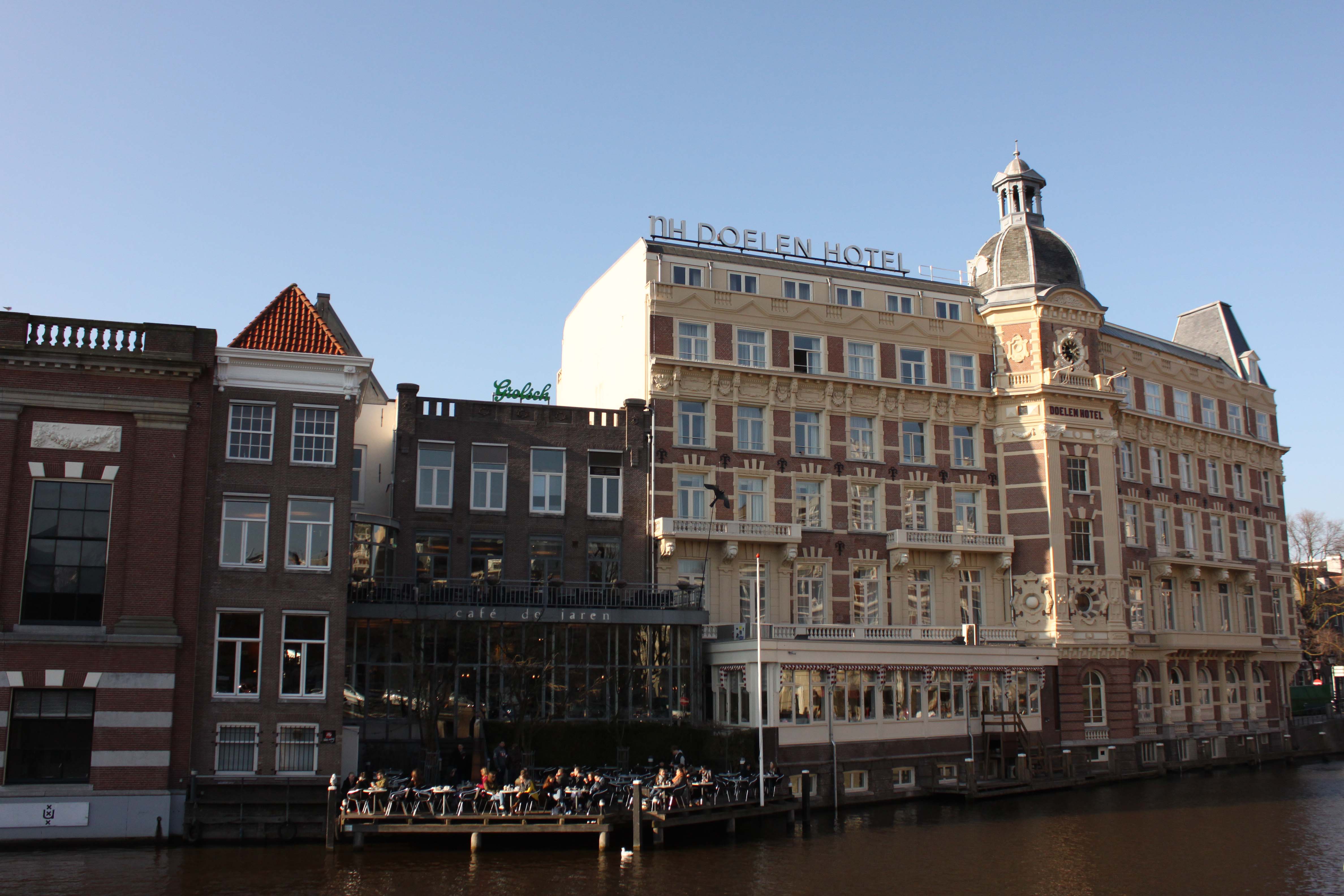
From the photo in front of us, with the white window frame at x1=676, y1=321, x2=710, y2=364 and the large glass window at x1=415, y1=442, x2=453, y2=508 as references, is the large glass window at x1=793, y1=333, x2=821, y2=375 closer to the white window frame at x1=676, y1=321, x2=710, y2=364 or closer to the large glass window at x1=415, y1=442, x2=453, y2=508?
the white window frame at x1=676, y1=321, x2=710, y2=364

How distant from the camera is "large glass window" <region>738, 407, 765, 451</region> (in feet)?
173

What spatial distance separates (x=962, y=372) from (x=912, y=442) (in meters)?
4.68

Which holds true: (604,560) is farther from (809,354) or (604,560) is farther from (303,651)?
(303,651)

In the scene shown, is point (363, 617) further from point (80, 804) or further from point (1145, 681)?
point (1145, 681)

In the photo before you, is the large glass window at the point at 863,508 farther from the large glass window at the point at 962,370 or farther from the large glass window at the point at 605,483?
the large glass window at the point at 605,483

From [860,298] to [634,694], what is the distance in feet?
76.1

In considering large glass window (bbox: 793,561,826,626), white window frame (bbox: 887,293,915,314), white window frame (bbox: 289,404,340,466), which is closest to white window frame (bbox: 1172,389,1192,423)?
white window frame (bbox: 887,293,915,314)

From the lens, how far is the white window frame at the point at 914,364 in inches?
2206

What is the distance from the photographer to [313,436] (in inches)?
1569

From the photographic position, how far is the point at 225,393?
39.2m

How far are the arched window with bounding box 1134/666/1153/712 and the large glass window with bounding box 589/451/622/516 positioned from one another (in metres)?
28.4

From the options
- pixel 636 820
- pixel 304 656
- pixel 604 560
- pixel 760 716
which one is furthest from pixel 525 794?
pixel 604 560

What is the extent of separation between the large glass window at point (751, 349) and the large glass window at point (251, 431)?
862 inches

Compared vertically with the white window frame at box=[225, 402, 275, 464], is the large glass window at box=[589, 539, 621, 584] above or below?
below
